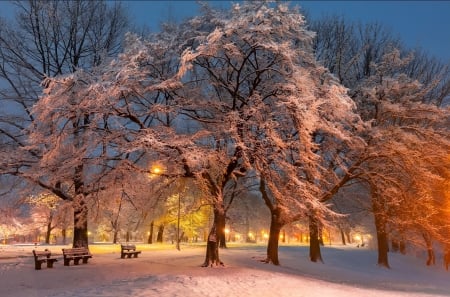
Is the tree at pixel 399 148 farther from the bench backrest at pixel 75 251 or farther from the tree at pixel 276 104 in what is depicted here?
the bench backrest at pixel 75 251

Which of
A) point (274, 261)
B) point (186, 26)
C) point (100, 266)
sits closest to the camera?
point (186, 26)

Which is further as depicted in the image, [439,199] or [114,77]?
[439,199]

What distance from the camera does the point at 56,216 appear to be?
18.0 meters

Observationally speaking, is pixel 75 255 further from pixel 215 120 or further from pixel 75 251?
pixel 215 120

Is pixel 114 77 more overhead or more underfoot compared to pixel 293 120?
more overhead

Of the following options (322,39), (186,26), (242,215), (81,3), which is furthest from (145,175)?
(242,215)

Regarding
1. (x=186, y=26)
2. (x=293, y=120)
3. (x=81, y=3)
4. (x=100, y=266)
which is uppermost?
(x=81, y=3)

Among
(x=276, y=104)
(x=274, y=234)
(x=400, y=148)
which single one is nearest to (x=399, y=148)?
(x=400, y=148)

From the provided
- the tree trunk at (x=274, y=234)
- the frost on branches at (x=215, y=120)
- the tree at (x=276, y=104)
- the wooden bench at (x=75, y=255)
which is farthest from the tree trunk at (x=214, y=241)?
the wooden bench at (x=75, y=255)

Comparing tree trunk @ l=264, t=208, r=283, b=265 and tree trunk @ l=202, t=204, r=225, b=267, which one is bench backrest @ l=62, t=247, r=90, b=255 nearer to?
tree trunk @ l=202, t=204, r=225, b=267

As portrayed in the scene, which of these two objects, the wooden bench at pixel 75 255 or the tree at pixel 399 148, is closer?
the wooden bench at pixel 75 255

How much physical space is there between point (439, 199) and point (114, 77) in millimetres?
19386

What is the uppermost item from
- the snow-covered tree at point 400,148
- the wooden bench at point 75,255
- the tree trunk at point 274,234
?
the snow-covered tree at point 400,148

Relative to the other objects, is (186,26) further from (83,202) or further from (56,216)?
(56,216)
